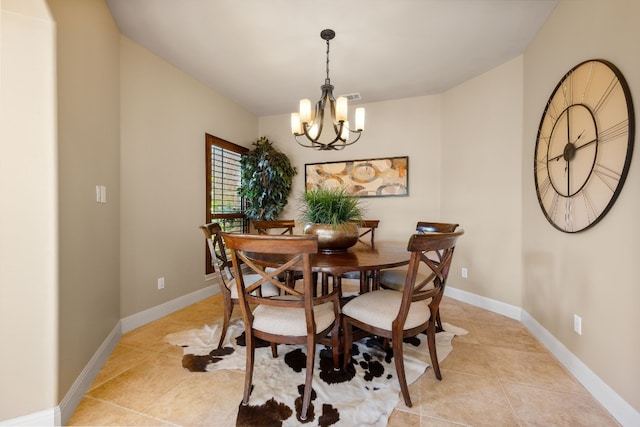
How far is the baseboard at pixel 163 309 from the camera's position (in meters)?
2.35

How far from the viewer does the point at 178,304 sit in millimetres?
2850

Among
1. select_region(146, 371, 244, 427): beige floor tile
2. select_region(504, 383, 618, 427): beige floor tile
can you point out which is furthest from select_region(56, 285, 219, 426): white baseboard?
select_region(504, 383, 618, 427): beige floor tile

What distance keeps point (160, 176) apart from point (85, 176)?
1.04 m

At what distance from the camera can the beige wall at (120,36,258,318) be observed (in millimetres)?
2371

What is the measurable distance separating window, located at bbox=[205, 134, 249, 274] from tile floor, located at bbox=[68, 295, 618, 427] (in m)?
1.60

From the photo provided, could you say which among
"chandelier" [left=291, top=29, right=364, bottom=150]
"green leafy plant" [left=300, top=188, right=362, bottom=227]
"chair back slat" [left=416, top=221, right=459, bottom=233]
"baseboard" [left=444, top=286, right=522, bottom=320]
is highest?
"chandelier" [left=291, top=29, right=364, bottom=150]

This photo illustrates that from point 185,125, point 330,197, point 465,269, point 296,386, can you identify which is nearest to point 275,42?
point 185,125

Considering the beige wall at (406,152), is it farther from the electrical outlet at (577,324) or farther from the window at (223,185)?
the electrical outlet at (577,324)

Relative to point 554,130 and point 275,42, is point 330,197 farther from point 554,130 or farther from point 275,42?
point 554,130

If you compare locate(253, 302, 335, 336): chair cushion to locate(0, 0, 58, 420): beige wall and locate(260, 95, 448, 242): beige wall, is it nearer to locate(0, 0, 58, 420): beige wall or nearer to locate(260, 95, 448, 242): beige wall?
locate(0, 0, 58, 420): beige wall

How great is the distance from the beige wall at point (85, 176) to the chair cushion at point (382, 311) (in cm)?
156

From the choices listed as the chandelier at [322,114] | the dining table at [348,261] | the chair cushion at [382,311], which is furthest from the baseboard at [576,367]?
the chandelier at [322,114]

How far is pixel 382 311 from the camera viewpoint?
1528mm

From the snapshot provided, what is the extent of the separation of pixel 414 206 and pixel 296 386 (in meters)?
2.76
